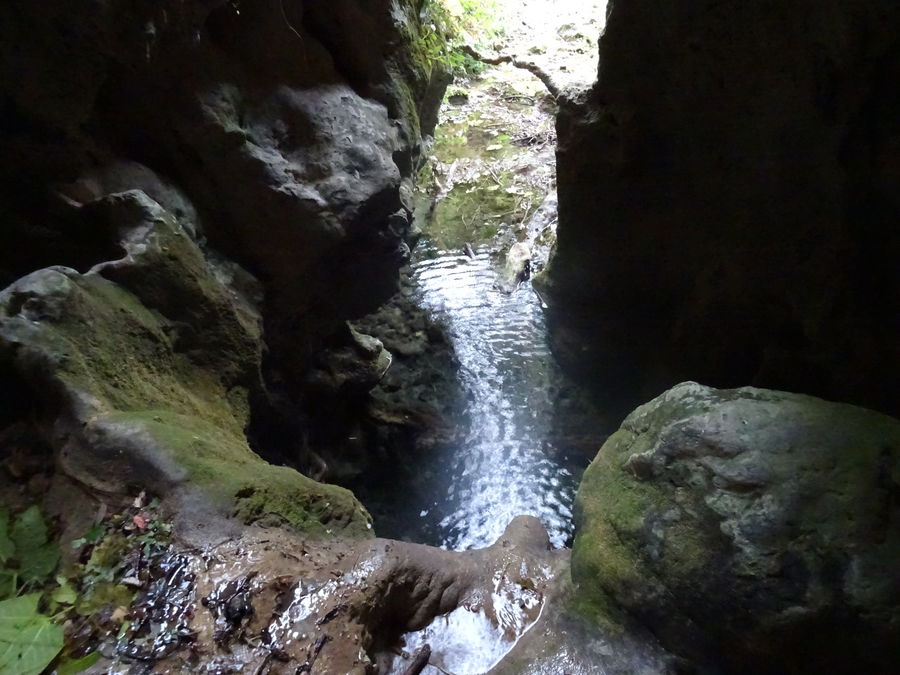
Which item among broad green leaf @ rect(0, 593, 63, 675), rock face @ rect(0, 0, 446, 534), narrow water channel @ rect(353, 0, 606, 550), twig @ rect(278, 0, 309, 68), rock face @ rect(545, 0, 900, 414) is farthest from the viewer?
narrow water channel @ rect(353, 0, 606, 550)

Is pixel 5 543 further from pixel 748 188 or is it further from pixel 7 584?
pixel 748 188

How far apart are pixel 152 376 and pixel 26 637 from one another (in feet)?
5.49

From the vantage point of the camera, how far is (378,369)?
6910 mm

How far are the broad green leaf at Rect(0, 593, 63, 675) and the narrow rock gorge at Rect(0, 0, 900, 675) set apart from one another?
14mm

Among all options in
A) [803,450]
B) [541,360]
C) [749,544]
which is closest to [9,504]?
[749,544]

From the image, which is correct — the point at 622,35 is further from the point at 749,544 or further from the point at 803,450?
the point at 749,544

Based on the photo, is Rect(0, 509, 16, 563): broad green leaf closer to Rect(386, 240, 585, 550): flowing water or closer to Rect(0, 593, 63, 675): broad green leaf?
Rect(0, 593, 63, 675): broad green leaf

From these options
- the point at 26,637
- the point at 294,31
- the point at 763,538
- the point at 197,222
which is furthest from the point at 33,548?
the point at 294,31

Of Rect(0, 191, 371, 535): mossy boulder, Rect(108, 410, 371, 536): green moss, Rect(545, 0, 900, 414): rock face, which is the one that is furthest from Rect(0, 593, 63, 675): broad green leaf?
Rect(545, 0, 900, 414): rock face

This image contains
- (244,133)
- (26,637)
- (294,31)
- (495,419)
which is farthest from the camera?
(495,419)

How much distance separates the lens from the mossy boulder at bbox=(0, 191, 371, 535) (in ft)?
9.20

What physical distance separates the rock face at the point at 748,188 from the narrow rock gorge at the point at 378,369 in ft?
0.08

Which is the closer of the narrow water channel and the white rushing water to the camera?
the white rushing water

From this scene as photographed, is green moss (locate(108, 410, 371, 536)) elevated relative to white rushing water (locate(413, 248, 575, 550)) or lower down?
elevated
